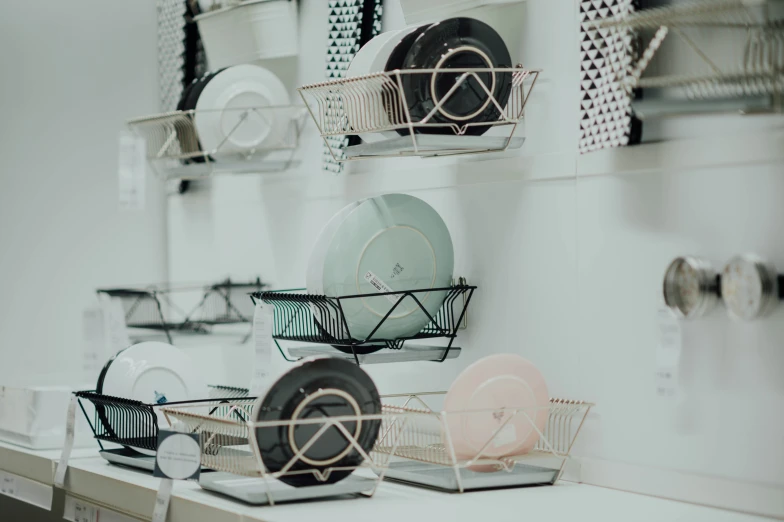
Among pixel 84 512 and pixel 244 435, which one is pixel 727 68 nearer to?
pixel 244 435

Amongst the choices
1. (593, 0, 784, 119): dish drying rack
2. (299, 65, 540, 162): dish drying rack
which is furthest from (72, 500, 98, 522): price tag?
(593, 0, 784, 119): dish drying rack

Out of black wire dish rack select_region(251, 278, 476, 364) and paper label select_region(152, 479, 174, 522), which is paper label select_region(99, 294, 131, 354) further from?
paper label select_region(152, 479, 174, 522)

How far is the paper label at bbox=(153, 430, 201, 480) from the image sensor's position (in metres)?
1.59

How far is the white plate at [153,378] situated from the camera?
203 centimetres

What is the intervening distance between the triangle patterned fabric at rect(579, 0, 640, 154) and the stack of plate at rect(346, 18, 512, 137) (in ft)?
0.52

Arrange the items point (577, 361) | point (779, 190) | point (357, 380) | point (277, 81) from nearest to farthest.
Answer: point (779, 190) → point (357, 380) → point (577, 361) → point (277, 81)

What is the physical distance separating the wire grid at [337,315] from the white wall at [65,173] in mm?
1129

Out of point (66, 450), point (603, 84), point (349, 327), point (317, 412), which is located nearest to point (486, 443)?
point (317, 412)

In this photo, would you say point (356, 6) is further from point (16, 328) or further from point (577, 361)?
point (16, 328)

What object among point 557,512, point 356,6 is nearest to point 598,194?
point 557,512

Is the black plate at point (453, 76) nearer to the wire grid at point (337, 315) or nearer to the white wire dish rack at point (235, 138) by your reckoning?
the wire grid at point (337, 315)

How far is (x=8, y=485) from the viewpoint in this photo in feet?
7.03

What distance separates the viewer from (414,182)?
2123 mm

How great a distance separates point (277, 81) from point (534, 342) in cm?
98
